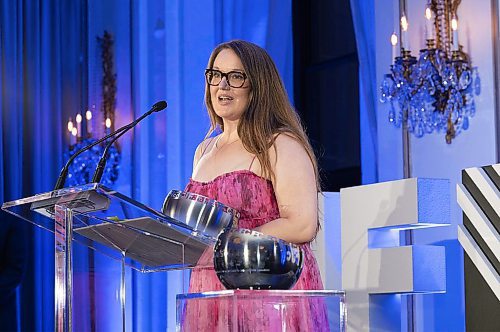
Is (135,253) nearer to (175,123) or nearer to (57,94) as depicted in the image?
(175,123)

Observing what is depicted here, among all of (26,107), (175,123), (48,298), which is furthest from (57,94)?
(48,298)

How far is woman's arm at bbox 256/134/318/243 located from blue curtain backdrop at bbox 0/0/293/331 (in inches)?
137

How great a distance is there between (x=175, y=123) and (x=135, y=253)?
3.96 meters

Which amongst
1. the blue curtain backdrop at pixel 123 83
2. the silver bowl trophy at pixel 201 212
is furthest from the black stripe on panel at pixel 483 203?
the blue curtain backdrop at pixel 123 83

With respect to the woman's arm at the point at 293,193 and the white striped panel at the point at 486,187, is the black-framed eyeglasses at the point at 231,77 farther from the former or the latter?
the white striped panel at the point at 486,187

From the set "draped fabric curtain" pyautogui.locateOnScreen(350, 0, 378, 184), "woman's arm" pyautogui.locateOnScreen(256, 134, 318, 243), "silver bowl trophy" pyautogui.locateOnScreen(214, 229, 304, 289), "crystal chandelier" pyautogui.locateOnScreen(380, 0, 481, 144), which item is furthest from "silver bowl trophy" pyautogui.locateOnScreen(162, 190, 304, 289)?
"draped fabric curtain" pyautogui.locateOnScreen(350, 0, 378, 184)

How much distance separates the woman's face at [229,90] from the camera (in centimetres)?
269

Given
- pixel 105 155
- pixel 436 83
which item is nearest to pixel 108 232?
pixel 105 155

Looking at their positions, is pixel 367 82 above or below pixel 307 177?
above

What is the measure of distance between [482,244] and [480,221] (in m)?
0.07

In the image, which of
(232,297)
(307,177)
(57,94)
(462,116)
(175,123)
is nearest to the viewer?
(232,297)

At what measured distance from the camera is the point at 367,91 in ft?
19.1

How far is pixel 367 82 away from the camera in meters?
5.83

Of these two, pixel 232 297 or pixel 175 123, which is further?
pixel 175 123
